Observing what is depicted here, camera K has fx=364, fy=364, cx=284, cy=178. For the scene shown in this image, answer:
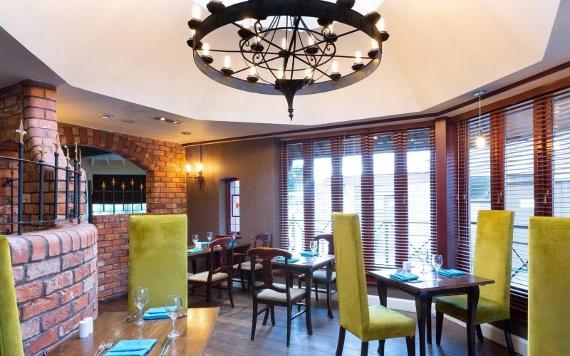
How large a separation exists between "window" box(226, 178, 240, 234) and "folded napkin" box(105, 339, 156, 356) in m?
4.38

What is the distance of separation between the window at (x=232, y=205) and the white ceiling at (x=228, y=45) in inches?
61.1

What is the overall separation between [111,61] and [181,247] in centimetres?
175

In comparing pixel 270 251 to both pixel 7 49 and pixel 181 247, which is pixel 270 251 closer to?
pixel 181 247

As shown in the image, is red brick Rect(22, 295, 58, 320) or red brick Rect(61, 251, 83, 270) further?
red brick Rect(61, 251, 83, 270)

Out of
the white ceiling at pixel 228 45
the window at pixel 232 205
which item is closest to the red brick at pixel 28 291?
the white ceiling at pixel 228 45

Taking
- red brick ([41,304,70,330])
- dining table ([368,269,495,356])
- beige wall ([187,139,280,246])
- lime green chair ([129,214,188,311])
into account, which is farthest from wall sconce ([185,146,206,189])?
red brick ([41,304,70,330])

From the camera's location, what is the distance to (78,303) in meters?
2.00

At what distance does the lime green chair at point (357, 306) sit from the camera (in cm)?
266

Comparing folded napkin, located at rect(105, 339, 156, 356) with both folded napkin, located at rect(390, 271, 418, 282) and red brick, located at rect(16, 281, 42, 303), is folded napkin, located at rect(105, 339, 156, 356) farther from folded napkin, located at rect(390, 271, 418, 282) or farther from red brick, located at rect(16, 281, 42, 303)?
folded napkin, located at rect(390, 271, 418, 282)

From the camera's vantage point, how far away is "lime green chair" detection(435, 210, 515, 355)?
3145 mm

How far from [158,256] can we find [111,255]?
2.86 meters

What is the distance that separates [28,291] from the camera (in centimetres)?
159

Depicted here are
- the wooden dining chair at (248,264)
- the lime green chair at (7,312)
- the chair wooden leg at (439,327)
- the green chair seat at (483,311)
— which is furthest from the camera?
the wooden dining chair at (248,264)

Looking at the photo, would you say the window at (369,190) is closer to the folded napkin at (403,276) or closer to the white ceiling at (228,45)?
the white ceiling at (228,45)
